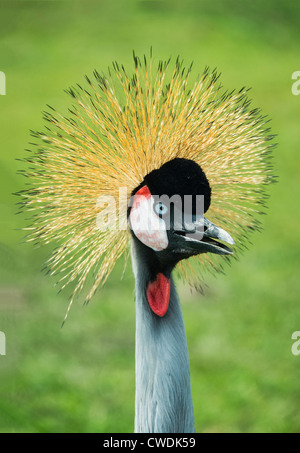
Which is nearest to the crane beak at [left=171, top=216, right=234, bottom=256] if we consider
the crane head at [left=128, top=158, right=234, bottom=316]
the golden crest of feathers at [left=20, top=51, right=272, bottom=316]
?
the crane head at [left=128, top=158, right=234, bottom=316]

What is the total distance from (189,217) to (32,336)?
151 centimetres

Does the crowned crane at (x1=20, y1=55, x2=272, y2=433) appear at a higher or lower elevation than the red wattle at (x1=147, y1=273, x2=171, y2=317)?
higher

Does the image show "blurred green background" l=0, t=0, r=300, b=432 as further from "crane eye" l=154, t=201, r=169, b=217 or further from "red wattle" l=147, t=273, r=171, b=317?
"crane eye" l=154, t=201, r=169, b=217

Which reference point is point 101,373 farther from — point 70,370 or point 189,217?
point 189,217

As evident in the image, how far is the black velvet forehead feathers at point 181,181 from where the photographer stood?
1.16 meters

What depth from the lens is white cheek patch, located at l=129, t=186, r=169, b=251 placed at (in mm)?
1172

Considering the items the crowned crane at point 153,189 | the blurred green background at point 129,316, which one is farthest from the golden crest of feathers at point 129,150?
the blurred green background at point 129,316

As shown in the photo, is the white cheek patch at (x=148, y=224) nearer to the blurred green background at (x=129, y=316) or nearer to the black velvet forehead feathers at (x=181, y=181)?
the black velvet forehead feathers at (x=181, y=181)

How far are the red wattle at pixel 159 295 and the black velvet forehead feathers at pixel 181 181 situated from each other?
0.16 metres

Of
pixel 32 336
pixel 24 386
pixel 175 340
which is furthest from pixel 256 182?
pixel 32 336

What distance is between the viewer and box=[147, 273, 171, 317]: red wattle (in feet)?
4.00

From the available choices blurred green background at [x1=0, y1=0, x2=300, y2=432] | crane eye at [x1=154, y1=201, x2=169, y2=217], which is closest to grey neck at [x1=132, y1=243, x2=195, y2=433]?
crane eye at [x1=154, y1=201, x2=169, y2=217]

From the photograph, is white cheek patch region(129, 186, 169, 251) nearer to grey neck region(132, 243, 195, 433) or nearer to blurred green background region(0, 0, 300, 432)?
grey neck region(132, 243, 195, 433)

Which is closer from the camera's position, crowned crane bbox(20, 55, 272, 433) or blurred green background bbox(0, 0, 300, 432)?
crowned crane bbox(20, 55, 272, 433)
